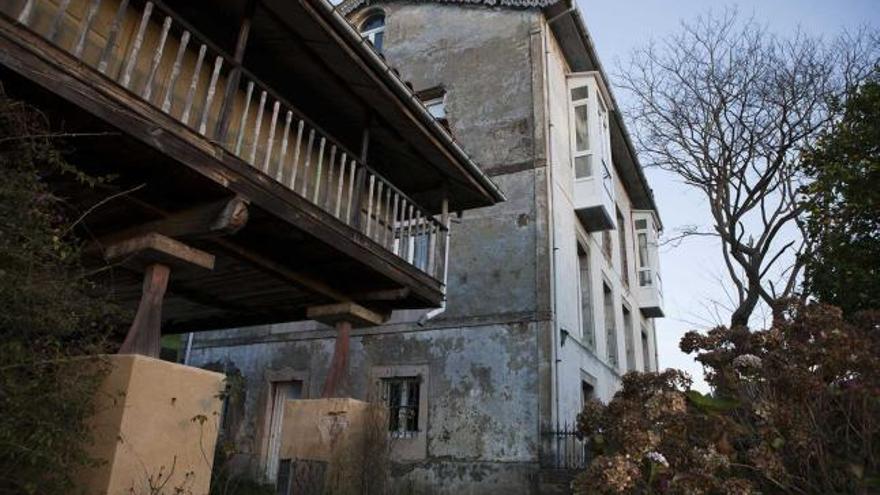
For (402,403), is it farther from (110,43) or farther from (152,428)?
(110,43)

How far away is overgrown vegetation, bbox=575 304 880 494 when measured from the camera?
509cm

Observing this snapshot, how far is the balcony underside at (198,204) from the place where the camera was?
3559mm

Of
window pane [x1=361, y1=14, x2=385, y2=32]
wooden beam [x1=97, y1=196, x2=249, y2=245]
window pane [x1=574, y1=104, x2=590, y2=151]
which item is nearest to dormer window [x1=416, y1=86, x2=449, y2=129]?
window pane [x1=574, y1=104, x2=590, y2=151]

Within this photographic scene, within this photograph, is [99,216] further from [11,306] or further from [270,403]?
[270,403]

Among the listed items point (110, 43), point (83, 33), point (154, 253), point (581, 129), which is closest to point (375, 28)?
point (581, 129)

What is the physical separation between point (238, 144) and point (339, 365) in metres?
2.85

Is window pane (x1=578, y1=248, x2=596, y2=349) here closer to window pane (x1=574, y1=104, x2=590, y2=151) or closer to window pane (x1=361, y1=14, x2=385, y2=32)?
window pane (x1=574, y1=104, x2=590, y2=151)

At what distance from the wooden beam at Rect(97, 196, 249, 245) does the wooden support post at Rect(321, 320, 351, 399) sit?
249 cm

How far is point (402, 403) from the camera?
426 inches

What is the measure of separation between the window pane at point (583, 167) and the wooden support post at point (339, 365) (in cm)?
752

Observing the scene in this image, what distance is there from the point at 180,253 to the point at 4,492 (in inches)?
85.2

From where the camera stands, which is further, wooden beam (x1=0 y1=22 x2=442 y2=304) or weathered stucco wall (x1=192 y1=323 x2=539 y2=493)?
weathered stucco wall (x1=192 y1=323 x2=539 y2=493)

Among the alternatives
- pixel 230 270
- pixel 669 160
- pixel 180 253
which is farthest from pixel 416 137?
pixel 669 160

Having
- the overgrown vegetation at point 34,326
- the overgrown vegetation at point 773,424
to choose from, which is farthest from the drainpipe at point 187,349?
the overgrown vegetation at point 34,326
